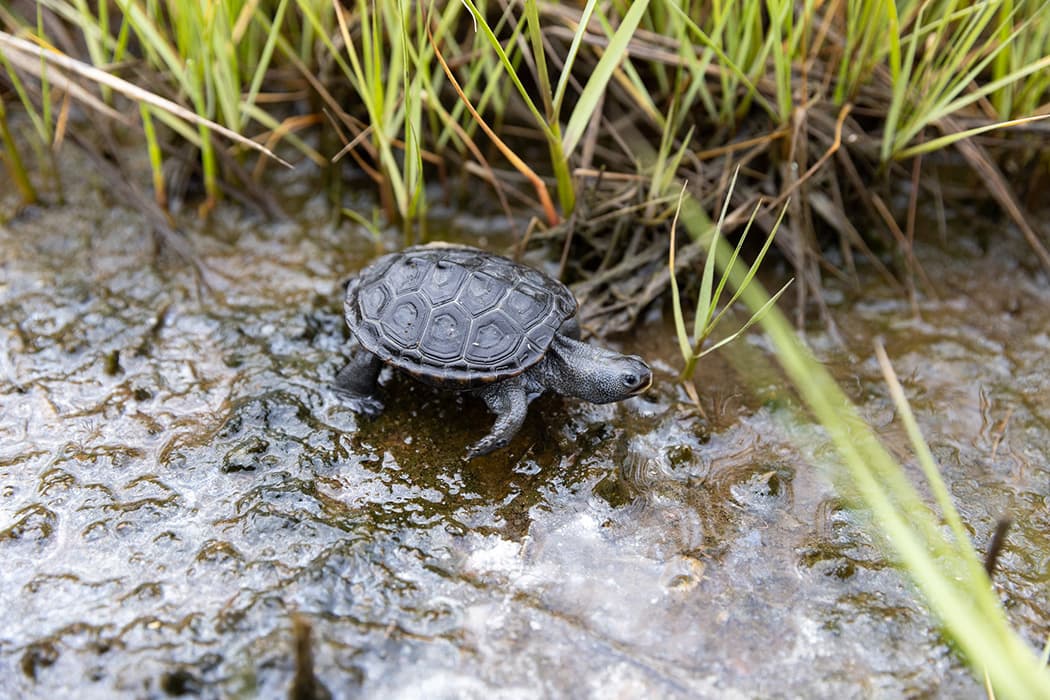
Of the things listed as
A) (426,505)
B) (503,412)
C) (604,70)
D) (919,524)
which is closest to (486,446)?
(503,412)

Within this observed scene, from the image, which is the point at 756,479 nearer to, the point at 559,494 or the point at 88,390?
the point at 559,494

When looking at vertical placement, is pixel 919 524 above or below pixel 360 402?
above

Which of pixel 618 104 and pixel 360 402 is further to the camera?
pixel 618 104

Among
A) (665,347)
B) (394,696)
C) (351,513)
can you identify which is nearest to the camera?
(394,696)

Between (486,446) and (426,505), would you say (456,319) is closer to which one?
(486,446)

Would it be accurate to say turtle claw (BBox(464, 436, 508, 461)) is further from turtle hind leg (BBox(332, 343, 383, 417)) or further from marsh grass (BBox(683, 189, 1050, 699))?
marsh grass (BBox(683, 189, 1050, 699))

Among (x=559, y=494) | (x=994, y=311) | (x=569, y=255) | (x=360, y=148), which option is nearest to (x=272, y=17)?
(x=360, y=148)
